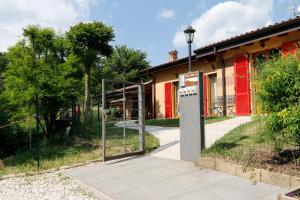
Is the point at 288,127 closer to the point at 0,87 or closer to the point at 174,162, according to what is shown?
the point at 174,162

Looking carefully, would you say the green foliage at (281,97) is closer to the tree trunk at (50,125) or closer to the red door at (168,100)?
the tree trunk at (50,125)

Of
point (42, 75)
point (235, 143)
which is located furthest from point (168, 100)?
point (235, 143)

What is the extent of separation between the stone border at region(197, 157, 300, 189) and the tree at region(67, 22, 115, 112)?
25.1 ft

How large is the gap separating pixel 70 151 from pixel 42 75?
328cm

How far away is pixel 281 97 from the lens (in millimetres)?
5488

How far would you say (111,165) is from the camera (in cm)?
813

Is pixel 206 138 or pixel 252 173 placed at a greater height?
pixel 206 138

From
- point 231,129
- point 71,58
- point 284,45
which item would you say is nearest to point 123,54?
point 71,58

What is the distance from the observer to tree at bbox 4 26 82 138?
11766 millimetres

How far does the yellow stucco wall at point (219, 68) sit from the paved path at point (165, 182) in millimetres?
3445

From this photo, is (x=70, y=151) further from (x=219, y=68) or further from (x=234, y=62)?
(x=219, y=68)

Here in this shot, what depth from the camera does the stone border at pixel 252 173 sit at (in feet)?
17.5

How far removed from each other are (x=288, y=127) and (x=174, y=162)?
318 centimetres

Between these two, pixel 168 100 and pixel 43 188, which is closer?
pixel 43 188
